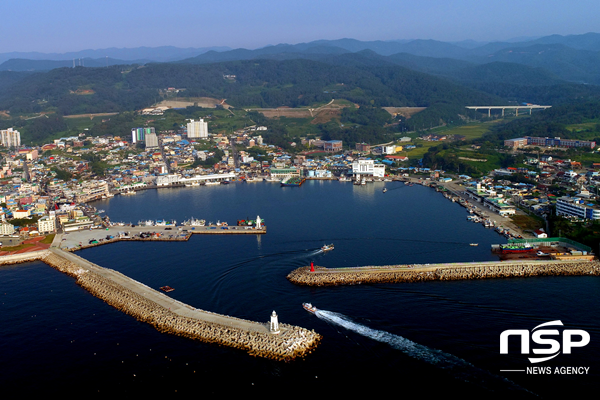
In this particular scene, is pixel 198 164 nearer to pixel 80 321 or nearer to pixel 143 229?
pixel 143 229

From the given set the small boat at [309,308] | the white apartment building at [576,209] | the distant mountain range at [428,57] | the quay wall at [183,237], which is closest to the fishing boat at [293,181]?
the quay wall at [183,237]

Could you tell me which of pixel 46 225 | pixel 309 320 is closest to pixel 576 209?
pixel 309 320

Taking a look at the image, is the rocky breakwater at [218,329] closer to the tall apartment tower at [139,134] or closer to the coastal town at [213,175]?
the coastal town at [213,175]

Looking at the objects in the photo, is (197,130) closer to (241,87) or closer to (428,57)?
(241,87)

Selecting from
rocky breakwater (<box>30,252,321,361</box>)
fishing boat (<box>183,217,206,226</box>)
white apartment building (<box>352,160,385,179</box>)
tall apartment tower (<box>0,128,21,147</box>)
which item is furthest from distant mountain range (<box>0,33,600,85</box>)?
rocky breakwater (<box>30,252,321,361</box>)

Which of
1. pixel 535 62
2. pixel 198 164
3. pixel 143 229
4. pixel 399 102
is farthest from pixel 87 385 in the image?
pixel 535 62

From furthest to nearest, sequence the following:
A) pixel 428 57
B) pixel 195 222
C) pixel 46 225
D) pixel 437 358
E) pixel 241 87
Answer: pixel 428 57
pixel 241 87
pixel 195 222
pixel 46 225
pixel 437 358
